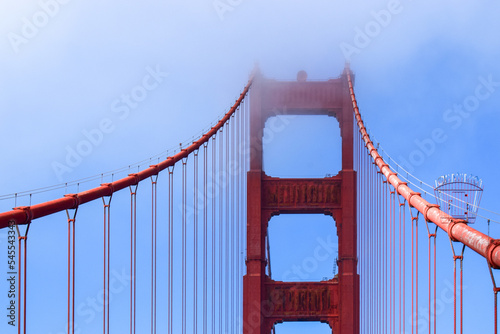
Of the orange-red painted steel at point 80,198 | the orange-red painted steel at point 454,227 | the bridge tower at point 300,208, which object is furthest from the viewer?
the bridge tower at point 300,208

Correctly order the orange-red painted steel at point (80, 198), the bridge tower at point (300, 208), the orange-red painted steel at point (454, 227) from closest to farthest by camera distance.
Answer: the orange-red painted steel at point (454, 227), the orange-red painted steel at point (80, 198), the bridge tower at point (300, 208)

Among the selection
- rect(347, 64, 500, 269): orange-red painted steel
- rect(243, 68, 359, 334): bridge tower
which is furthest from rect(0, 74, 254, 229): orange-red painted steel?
rect(347, 64, 500, 269): orange-red painted steel

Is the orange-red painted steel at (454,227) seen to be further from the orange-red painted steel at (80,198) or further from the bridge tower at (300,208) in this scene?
the bridge tower at (300,208)

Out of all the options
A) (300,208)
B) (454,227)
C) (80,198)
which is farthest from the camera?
(300,208)

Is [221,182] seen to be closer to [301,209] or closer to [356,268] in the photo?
[301,209]

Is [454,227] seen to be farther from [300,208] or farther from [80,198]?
[300,208]

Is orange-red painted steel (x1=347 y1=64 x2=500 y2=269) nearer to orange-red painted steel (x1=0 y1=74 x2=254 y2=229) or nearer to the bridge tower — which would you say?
orange-red painted steel (x1=0 y1=74 x2=254 y2=229)

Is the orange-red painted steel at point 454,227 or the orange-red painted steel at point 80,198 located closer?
the orange-red painted steel at point 454,227

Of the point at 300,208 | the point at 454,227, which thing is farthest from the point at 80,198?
the point at 300,208

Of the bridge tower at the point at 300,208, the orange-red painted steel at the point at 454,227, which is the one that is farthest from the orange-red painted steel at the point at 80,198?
the orange-red painted steel at the point at 454,227
